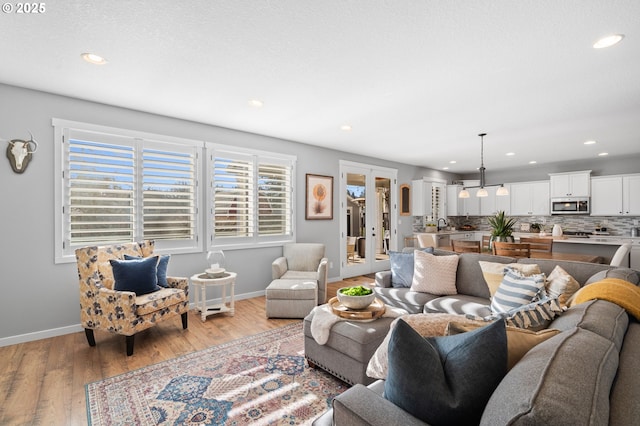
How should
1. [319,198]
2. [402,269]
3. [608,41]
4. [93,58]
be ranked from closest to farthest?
[608,41] → [93,58] → [402,269] → [319,198]

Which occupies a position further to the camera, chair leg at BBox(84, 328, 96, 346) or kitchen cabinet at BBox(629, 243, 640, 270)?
kitchen cabinet at BBox(629, 243, 640, 270)

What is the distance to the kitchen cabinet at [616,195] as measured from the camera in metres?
6.22

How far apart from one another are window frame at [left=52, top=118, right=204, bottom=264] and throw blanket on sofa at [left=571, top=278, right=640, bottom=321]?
4099 mm

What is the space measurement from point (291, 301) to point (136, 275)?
5.68 ft

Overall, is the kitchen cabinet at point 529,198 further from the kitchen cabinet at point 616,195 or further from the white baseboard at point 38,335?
the white baseboard at point 38,335

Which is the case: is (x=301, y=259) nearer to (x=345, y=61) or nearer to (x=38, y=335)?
(x=345, y=61)

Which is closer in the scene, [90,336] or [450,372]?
[450,372]

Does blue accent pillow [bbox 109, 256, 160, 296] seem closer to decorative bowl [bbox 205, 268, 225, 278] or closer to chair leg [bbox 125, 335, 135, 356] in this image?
chair leg [bbox 125, 335, 135, 356]

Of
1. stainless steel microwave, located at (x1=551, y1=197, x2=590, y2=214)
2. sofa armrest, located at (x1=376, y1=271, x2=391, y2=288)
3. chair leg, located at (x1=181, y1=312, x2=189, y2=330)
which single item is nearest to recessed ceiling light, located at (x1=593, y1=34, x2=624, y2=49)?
sofa armrest, located at (x1=376, y1=271, x2=391, y2=288)

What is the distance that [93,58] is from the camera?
8.24 ft

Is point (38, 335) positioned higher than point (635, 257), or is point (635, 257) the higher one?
point (635, 257)

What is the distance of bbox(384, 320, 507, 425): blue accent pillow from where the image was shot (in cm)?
95

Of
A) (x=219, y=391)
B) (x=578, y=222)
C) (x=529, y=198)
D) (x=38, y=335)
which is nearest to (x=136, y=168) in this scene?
(x=38, y=335)

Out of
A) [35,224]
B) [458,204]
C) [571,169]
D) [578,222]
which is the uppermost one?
[571,169]
